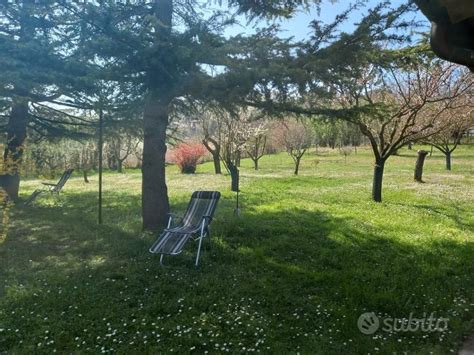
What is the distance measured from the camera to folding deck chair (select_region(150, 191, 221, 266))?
494 centimetres

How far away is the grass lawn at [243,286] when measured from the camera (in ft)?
10.5

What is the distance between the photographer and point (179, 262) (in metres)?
5.07

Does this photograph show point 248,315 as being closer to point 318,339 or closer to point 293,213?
point 318,339

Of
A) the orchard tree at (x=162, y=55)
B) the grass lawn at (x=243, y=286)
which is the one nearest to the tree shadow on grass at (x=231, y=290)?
the grass lawn at (x=243, y=286)

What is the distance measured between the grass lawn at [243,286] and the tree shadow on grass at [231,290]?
0.6 inches

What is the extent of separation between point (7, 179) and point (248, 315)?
9.73m

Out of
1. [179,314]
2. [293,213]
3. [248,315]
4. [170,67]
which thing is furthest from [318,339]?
[293,213]

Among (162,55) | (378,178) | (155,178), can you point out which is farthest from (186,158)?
(162,55)

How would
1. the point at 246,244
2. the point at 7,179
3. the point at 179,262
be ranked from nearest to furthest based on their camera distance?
the point at 179,262
the point at 246,244
the point at 7,179

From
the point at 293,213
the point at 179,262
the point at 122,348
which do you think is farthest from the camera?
the point at 293,213

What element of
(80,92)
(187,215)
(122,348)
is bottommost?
(122,348)
